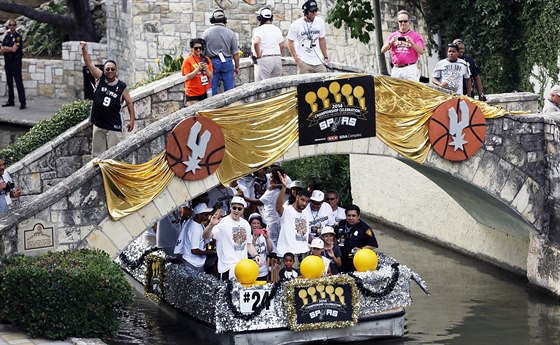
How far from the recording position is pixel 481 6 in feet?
87.1

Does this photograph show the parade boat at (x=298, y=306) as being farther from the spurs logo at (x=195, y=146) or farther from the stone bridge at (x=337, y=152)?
the spurs logo at (x=195, y=146)

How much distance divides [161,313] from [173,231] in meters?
1.28

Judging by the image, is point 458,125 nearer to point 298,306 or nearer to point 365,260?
point 365,260

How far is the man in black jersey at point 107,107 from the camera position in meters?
20.2

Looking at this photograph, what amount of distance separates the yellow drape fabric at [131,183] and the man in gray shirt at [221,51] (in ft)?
9.87

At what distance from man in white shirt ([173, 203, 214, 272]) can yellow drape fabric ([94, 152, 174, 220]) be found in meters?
1.07

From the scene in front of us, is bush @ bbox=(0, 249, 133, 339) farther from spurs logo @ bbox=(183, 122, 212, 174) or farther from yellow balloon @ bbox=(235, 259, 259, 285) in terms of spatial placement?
spurs logo @ bbox=(183, 122, 212, 174)

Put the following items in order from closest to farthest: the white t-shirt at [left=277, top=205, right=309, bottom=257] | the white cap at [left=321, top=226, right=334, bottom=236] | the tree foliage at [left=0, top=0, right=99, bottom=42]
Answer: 1. the white cap at [left=321, top=226, right=334, bottom=236]
2. the white t-shirt at [left=277, top=205, right=309, bottom=257]
3. the tree foliage at [left=0, top=0, right=99, bottom=42]

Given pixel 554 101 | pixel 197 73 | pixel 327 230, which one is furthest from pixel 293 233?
pixel 554 101

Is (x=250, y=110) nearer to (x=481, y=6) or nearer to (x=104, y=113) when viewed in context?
(x=104, y=113)

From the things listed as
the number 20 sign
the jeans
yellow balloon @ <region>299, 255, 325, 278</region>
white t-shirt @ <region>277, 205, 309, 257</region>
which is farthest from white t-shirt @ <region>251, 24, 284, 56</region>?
the number 20 sign

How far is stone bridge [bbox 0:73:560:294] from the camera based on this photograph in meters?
18.7

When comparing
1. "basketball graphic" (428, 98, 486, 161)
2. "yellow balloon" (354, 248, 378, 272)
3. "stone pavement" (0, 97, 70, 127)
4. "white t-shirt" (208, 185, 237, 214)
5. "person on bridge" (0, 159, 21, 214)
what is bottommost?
"yellow balloon" (354, 248, 378, 272)

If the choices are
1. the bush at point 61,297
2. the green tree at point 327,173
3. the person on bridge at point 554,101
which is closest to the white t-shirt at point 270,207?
the bush at point 61,297
